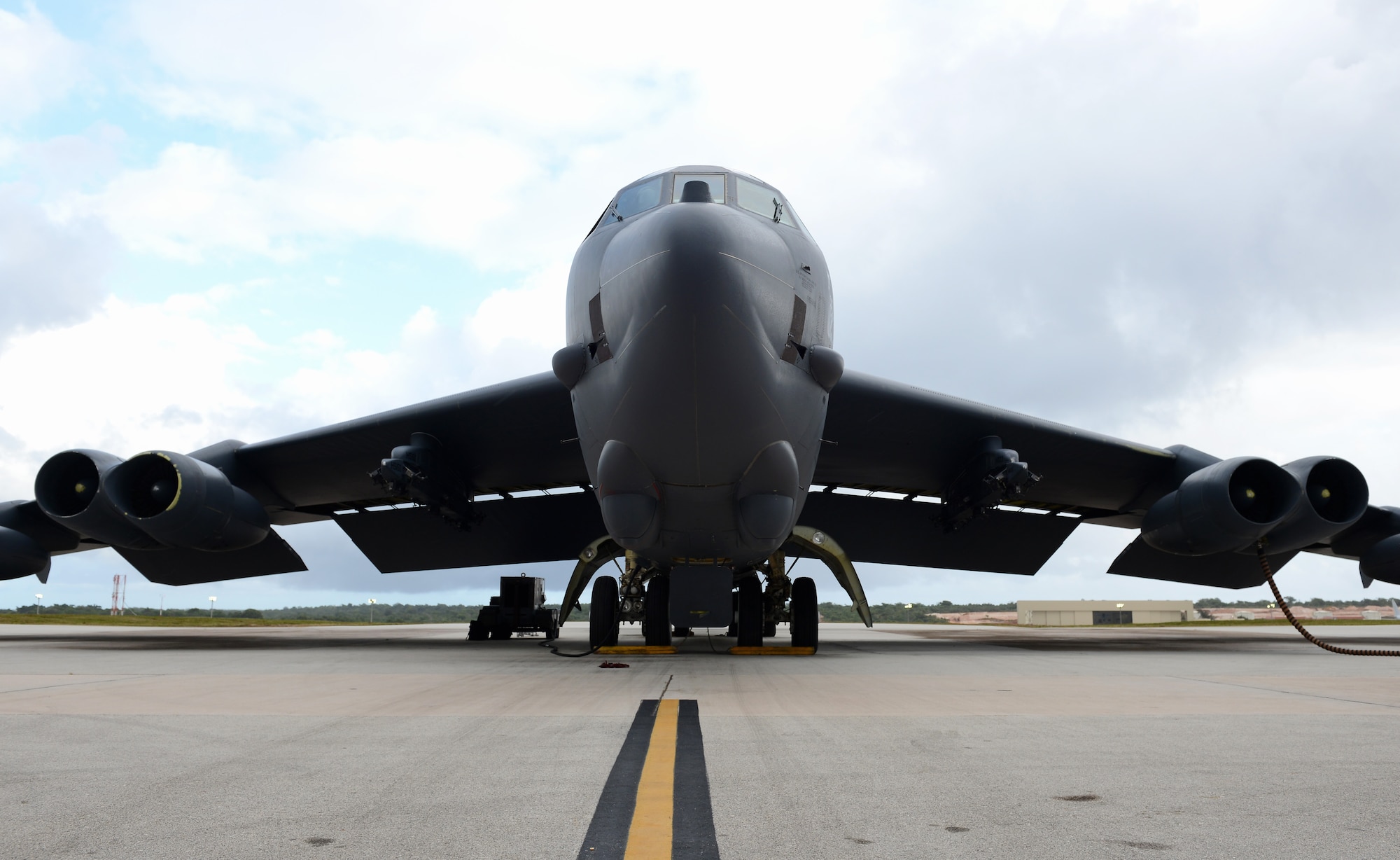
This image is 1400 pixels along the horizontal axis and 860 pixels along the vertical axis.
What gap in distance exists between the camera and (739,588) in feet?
41.1

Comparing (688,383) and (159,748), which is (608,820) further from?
(688,383)

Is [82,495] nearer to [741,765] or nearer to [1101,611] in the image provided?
[741,765]

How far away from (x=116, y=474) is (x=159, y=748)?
909 centimetres

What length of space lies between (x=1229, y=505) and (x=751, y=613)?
240 inches

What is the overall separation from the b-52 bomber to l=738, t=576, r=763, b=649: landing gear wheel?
0.10 feet

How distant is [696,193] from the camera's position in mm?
8242

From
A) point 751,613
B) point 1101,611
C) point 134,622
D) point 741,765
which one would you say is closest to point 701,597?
point 751,613

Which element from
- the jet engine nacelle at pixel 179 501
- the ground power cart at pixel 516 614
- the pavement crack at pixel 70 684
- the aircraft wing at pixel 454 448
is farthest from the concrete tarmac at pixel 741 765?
the ground power cart at pixel 516 614

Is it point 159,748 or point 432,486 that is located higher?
point 432,486

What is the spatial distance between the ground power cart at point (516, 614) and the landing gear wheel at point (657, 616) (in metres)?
8.61

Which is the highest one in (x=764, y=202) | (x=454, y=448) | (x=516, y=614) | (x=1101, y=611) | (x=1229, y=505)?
(x=764, y=202)

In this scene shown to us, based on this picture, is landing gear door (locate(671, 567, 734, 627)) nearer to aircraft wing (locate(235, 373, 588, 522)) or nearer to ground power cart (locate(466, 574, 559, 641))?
aircraft wing (locate(235, 373, 588, 522))

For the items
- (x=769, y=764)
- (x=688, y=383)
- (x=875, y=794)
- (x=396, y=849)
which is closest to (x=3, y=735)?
(x=396, y=849)

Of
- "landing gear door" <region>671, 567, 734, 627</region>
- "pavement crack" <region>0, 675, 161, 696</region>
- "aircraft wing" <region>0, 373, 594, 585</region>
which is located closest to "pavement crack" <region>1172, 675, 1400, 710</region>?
"landing gear door" <region>671, 567, 734, 627</region>
